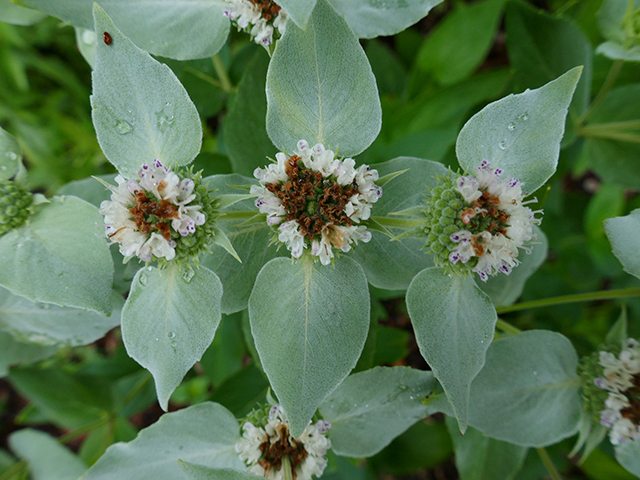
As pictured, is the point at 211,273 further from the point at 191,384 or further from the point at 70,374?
the point at 191,384

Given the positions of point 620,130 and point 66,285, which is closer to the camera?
point 66,285

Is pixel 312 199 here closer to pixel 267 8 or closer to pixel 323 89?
pixel 323 89

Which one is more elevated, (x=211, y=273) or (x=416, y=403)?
(x=211, y=273)

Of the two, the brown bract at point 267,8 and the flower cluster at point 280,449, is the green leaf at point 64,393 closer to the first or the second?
the flower cluster at point 280,449

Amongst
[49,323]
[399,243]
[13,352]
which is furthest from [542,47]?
[13,352]

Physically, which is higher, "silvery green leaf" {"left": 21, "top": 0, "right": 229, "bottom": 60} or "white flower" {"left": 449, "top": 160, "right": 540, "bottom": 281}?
"silvery green leaf" {"left": 21, "top": 0, "right": 229, "bottom": 60}

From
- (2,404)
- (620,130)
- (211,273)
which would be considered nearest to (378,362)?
(211,273)

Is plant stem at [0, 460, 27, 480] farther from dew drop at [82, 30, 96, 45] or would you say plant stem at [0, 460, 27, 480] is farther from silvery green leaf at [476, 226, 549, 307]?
silvery green leaf at [476, 226, 549, 307]

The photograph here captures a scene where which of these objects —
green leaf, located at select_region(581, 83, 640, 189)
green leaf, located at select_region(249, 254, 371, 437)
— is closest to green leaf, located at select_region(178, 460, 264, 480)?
green leaf, located at select_region(249, 254, 371, 437)
